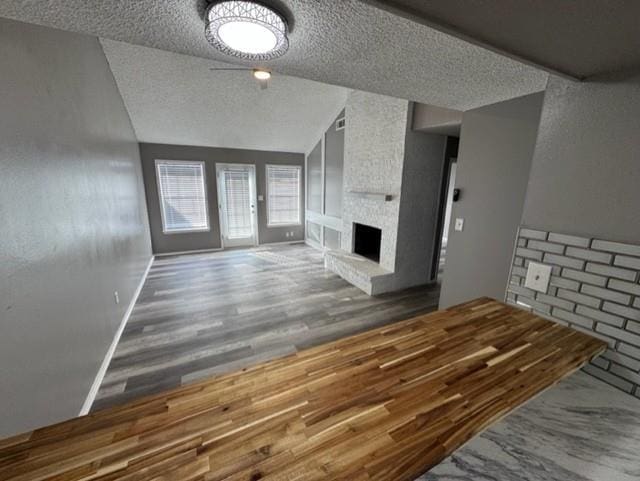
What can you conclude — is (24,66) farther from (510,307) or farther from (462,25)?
(510,307)

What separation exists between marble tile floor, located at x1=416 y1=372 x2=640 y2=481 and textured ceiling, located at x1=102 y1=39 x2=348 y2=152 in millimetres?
4216

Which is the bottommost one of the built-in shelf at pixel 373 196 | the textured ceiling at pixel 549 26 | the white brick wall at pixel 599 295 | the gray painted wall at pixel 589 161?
the white brick wall at pixel 599 295

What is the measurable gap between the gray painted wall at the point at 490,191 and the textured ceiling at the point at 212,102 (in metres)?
2.77

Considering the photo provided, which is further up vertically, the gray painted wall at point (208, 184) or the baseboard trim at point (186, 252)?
the gray painted wall at point (208, 184)

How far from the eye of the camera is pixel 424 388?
753 millimetres

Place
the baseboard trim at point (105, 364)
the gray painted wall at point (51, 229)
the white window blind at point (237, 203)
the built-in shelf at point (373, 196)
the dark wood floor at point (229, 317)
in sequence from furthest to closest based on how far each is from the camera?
the white window blind at point (237, 203) → the built-in shelf at point (373, 196) → the dark wood floor at point (229, 317) → the baseboard trim at point (105, 364) → the gray painted wall at point (51, 229)

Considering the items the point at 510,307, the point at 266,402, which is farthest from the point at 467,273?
the point at 266,402

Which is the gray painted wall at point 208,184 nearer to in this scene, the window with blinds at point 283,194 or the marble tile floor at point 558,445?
the window with blinds at point 283,194

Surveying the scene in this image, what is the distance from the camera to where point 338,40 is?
947mm

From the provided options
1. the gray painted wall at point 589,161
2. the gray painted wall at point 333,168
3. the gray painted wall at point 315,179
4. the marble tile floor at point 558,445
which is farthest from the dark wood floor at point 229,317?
the gray painted wall at point 589,161

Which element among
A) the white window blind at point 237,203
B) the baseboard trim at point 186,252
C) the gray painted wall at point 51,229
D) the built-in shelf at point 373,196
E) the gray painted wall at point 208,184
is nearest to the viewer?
the gray painted wall at point 51,229

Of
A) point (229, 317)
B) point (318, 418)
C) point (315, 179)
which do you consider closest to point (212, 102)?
point (315, 179)

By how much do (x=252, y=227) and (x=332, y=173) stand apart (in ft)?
7.92

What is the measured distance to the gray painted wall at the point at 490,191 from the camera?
6.07 feet
